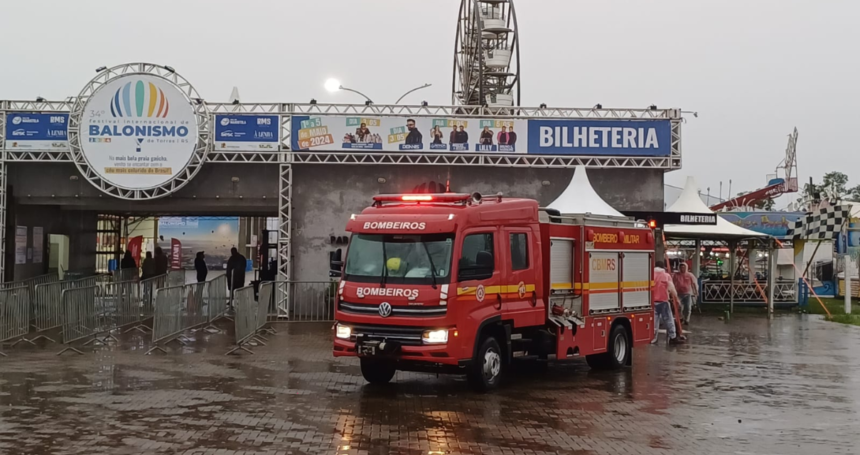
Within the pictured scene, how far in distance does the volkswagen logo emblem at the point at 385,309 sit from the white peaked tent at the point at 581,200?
35.4ft

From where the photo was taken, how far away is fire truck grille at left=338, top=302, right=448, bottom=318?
11195 millimetres

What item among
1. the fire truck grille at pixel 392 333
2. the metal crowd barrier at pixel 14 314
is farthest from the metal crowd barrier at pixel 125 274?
the fire truck grille at pixel 392 333

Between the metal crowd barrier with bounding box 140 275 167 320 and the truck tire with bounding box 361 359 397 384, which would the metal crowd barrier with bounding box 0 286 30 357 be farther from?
the truck tire with bounding box 361 359 397 384

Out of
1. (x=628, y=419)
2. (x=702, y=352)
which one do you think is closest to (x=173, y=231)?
(x=702, y=352)

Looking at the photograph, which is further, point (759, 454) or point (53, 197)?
point (53, 197)

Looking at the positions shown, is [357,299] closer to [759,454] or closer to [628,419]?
[628,419]

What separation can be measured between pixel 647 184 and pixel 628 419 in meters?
14.9

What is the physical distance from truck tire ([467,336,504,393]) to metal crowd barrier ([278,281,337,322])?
11.1 meters

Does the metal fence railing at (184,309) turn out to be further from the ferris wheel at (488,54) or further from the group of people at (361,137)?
the ferris wheel at (488,54)

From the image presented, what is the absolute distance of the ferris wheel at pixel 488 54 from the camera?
33438 mm

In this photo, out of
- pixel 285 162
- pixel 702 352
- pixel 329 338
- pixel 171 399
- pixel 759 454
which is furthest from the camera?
pixel 285 162

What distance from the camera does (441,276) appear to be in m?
11.4

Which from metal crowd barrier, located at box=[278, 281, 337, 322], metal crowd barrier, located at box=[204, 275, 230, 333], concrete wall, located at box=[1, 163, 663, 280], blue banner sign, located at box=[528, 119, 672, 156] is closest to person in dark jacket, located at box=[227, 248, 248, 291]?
concrete wall, located at box=[1, 163, 663, 280]

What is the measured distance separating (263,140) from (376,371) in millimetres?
12003
